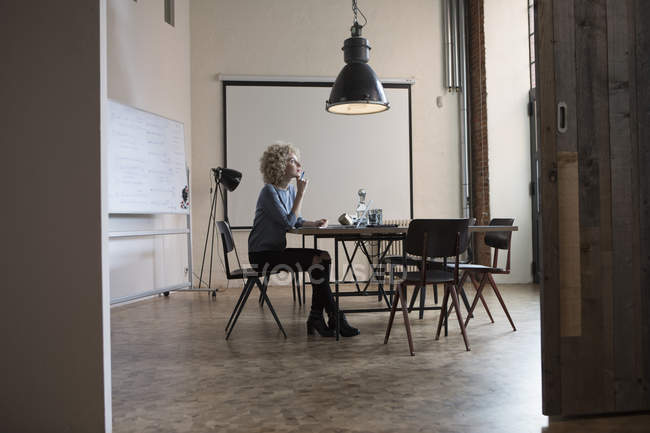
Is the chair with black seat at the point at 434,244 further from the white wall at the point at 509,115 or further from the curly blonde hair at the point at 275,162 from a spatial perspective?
the white wall at the point at 509,115

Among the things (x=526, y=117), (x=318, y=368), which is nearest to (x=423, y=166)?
(x=526, y=117)

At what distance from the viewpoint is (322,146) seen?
725cm

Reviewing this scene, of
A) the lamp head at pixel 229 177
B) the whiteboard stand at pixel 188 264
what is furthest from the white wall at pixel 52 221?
the lamp head at pixel 229 177

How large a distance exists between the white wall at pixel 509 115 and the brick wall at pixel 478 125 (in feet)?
0.29

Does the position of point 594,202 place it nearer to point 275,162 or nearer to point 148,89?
point 275,162

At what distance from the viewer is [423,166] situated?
24.4 feet

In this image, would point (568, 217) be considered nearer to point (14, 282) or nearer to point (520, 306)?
point (14, 282)

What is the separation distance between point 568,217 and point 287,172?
7.65 ft

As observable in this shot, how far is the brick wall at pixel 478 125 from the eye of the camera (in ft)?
23.5

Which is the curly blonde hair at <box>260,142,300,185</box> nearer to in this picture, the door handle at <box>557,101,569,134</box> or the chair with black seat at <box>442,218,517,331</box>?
the chair with black seat at <box>442,218,517,331</box>

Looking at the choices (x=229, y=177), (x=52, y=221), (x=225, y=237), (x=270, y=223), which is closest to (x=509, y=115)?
(x=229, y=177)

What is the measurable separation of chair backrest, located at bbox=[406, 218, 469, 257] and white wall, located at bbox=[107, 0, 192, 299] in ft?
10.3

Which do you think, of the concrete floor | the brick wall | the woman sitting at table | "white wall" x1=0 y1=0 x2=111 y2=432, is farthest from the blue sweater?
the brick wall

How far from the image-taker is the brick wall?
7.16 metres
